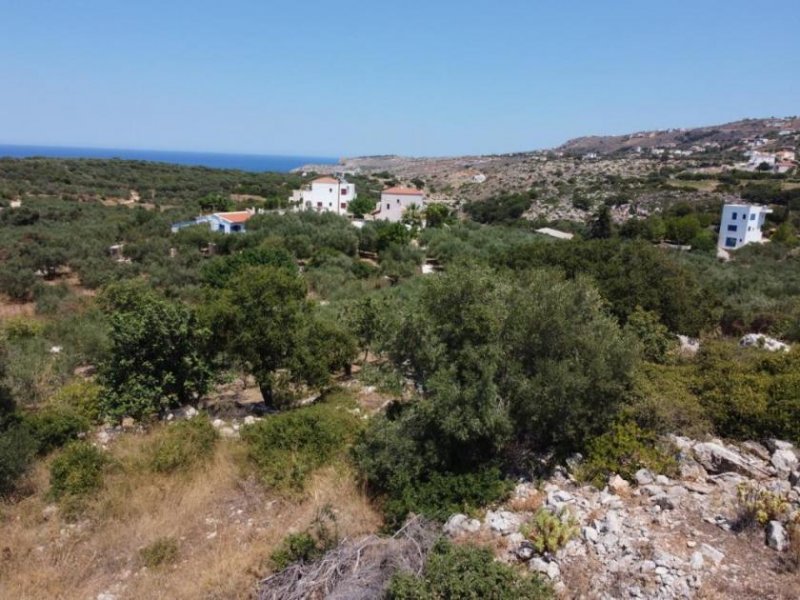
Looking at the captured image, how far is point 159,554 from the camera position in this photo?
788 cm

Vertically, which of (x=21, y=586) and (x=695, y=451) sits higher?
(x=695, y=451)

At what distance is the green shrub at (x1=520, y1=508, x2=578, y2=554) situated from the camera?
7.01 metres

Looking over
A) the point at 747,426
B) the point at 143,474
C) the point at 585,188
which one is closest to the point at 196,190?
the point at 585,188

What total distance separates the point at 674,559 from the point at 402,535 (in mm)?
3514

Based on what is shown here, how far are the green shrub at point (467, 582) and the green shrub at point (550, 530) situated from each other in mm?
562

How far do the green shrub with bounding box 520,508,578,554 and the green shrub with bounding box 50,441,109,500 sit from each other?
7.34m

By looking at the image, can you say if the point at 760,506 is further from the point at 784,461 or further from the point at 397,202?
the point at 397,202

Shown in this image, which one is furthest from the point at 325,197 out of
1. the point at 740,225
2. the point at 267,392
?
the point at 267,392

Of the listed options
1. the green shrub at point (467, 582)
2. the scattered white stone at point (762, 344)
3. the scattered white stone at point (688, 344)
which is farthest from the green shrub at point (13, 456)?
the scattered white stone at point (762, 344)

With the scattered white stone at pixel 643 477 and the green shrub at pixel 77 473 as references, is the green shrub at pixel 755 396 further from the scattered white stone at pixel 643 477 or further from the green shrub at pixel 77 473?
the green shrub at pixel 77 473

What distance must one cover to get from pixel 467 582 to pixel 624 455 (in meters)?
4.07

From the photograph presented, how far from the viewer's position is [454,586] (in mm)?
6152

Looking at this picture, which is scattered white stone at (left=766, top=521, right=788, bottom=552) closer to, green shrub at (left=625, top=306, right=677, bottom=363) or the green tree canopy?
green shrub at (left=625, top=306, right=677, bottom=363)

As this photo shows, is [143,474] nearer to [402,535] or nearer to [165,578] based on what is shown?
[165,578]
